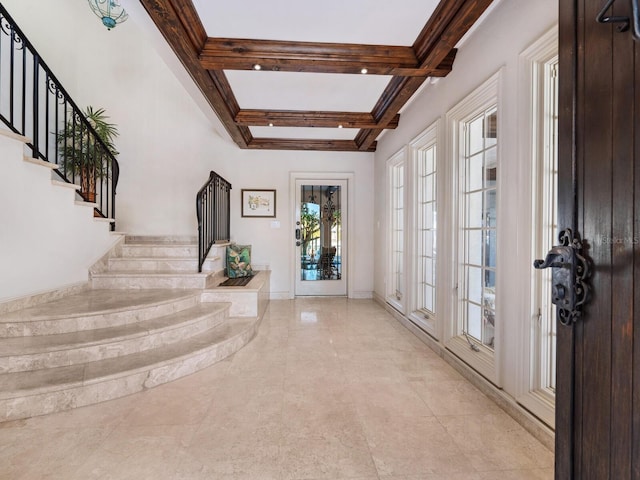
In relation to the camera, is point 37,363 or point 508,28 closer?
point 508,28

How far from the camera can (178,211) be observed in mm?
4980

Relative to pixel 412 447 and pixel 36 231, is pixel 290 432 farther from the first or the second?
pixel 36 231

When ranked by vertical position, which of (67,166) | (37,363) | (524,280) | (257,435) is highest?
(67,166)

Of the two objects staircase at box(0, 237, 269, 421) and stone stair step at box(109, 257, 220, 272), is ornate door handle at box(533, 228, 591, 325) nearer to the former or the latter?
staircase at box(0, 237, 269, 421)

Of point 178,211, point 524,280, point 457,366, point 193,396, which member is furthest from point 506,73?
point 178,211

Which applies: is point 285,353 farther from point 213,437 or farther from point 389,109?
point 389,109

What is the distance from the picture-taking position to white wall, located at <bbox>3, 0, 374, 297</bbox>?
4562 mm

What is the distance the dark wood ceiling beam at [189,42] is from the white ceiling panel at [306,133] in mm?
950

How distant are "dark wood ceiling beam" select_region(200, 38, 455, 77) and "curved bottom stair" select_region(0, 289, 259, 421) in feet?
7.41

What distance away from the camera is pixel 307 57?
8.18 ft

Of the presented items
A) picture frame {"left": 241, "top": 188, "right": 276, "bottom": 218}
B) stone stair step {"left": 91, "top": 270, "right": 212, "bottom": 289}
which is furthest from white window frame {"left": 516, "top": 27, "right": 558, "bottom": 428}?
picture frame {"left": 241, "top": 188, "right": 276, "bottom": 218}

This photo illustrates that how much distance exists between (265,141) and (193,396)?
3882 mm

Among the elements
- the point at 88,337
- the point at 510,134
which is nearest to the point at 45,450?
the point at 88,337

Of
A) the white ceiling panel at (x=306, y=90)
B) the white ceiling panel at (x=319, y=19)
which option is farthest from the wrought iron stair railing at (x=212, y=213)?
the white ceiling panel at (x=319, y=19)
